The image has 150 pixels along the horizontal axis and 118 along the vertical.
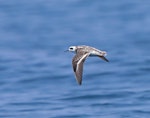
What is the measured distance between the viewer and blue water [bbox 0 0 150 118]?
2747 centimetres

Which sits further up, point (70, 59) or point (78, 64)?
point (70, 59)

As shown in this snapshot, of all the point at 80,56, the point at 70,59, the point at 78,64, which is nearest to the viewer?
the point at 78,64

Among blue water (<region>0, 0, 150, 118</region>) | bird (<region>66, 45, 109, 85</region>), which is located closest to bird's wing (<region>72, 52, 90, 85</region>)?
bird (<region>66, 45, 109, 85</region>)

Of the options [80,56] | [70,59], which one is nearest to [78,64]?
[80,56]

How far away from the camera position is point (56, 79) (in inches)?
1318

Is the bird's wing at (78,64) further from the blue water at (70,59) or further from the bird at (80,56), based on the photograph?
the blue water at (70,59)

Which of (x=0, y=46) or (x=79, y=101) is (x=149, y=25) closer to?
(x=0, y=46)

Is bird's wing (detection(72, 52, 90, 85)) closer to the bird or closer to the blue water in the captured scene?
the bird

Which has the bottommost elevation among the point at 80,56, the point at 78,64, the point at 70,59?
the point at 78,64

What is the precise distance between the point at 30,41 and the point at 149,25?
5447 mm

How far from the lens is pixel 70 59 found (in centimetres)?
3466

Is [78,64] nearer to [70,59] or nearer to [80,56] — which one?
[80,56]

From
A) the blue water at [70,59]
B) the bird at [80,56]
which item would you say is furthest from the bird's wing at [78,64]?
the blue water at [70,59]

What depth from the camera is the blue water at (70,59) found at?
2747 centimetres
